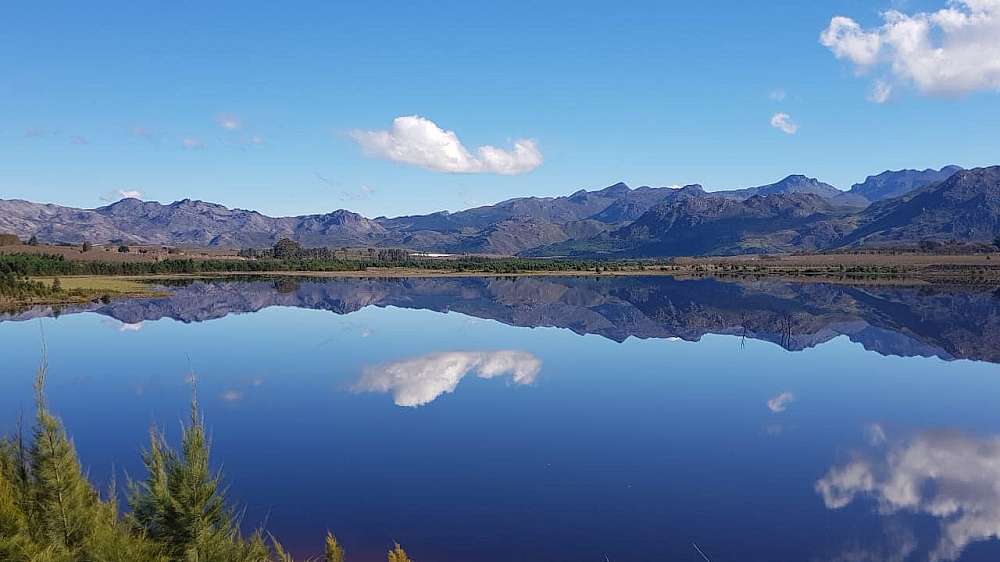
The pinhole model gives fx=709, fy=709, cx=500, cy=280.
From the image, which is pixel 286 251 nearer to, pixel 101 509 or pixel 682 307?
pixel 682 307

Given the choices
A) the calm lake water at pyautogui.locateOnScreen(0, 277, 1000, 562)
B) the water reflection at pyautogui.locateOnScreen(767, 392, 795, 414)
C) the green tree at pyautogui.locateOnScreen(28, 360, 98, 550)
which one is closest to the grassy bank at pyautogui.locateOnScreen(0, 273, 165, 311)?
the calm lake water at pyautogui.locateOnScreen(0, 277, 1000, 562)

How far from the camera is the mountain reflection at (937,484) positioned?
53.0 ft

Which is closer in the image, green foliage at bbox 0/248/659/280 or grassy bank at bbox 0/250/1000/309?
grassy bank at bbox 0/250/1000/309

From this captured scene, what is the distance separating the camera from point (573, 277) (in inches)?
5556

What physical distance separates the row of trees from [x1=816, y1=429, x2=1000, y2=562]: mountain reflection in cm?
1409

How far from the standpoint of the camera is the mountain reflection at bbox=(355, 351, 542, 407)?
3181 centimetres

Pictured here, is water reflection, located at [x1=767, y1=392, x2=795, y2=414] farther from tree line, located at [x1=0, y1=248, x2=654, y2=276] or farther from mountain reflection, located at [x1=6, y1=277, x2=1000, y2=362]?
tree line, located at [x1=0, y1=248, x2=654, y2=276]

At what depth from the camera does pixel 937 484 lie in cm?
1914

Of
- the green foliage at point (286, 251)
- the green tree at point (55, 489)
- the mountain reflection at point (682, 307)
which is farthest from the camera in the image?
the green foliage at point (286, 251)

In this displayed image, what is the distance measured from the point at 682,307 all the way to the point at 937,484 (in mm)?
55849

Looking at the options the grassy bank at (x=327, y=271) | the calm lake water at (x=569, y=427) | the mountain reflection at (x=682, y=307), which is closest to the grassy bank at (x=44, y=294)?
the grassy bank at (x=327, y=271)

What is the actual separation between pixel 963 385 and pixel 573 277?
107m

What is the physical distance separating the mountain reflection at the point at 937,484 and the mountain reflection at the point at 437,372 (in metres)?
16.2

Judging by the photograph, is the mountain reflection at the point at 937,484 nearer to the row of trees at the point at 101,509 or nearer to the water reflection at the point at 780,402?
the water reflection at the point at 780,402
